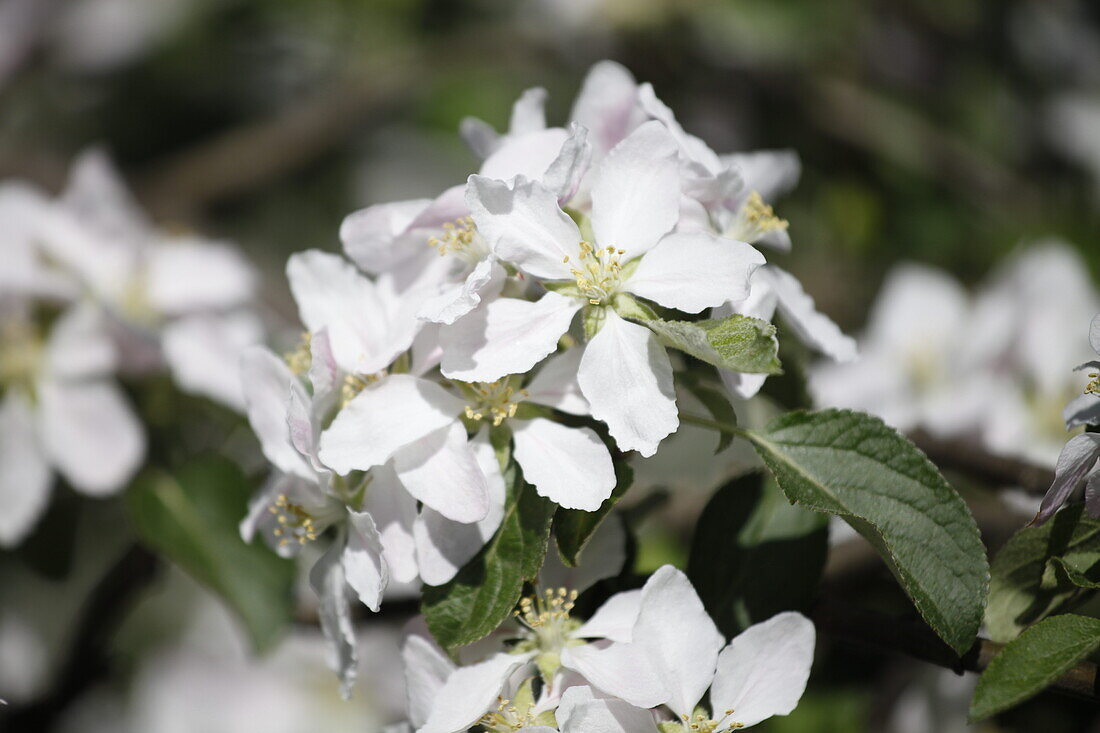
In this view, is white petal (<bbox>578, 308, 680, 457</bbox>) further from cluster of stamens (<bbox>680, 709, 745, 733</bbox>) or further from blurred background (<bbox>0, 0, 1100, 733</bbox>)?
blurred background (<bbox>0, 0, 1100, 733</bbox>)

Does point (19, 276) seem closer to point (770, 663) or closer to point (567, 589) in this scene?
point (567, 589)

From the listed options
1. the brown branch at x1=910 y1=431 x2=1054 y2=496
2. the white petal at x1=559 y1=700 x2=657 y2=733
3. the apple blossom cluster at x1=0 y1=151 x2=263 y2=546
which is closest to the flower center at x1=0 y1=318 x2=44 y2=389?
the apple blossom cluster at x1=0 y1=151 x2=263 y2=546

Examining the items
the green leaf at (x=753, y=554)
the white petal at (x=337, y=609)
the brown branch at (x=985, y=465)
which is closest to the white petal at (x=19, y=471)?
the white petal at (x=337, y=609)

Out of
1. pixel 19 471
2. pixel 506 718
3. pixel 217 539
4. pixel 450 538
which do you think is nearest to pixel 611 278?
pixel 450 538

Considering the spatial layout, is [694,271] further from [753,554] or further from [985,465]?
[985,465]

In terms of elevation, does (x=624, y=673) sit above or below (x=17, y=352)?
above

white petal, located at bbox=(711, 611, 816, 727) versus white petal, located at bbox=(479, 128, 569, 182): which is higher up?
white petal, located at bbox=(479, 128, 569, 182)
